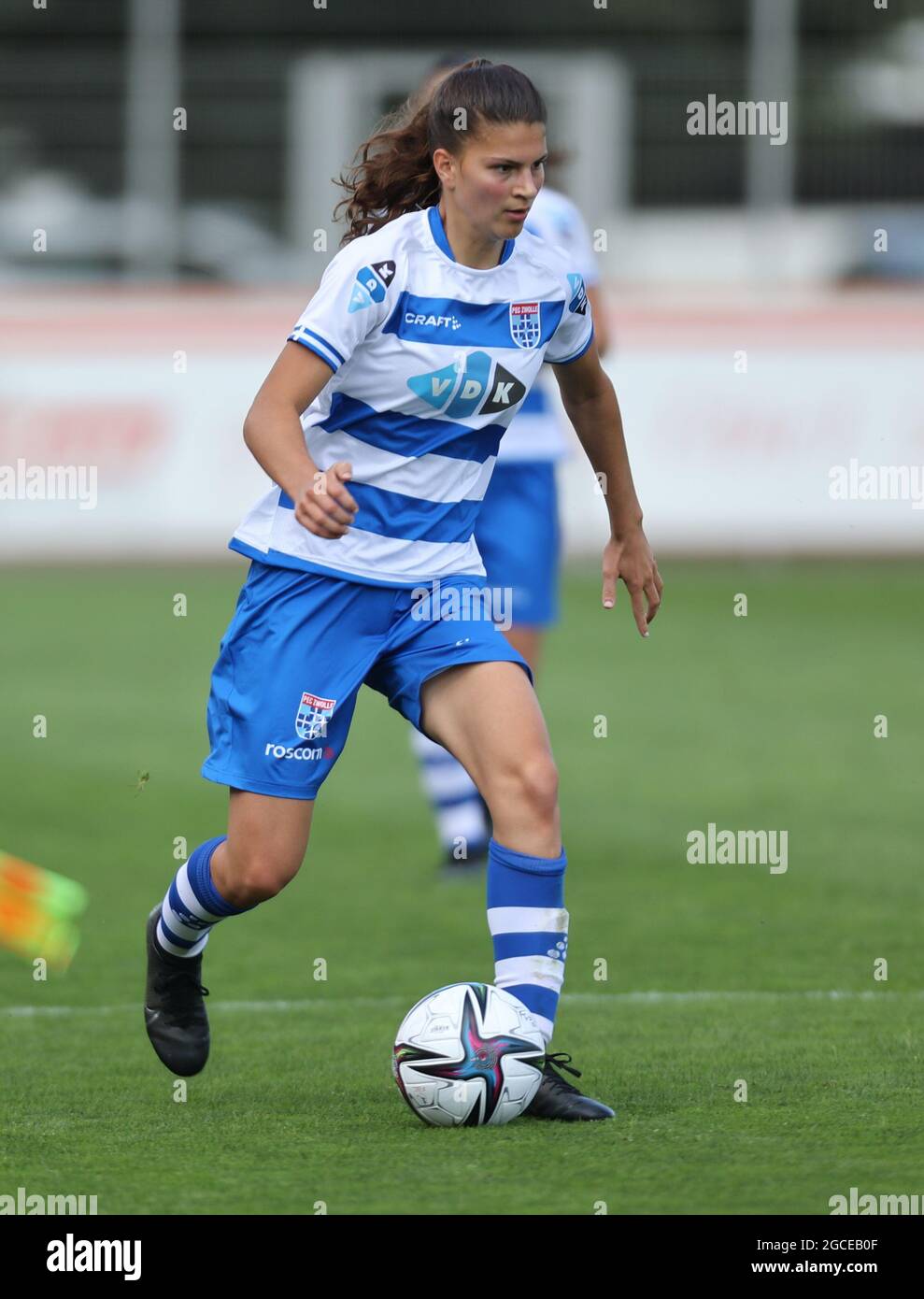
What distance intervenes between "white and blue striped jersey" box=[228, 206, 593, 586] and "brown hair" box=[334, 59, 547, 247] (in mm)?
146

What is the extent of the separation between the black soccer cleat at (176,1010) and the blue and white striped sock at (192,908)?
3 cm

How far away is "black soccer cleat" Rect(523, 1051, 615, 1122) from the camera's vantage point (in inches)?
192

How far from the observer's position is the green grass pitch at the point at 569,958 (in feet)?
14.7

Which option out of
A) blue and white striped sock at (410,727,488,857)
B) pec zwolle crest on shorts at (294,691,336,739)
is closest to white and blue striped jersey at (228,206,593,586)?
pec zwolle crest on shorts at (294,691,336,739)

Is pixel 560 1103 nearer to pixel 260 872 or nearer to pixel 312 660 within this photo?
pixel 260 872

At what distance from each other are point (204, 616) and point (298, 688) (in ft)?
38.5

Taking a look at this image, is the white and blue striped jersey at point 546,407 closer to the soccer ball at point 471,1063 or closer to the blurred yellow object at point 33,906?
the blurred yellow object at point 33,906

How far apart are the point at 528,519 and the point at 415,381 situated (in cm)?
290

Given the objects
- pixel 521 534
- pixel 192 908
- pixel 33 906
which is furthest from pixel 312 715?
pixel 521 534

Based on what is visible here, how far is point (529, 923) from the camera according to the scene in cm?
494

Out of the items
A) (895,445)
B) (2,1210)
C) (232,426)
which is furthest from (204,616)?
(2,1210)

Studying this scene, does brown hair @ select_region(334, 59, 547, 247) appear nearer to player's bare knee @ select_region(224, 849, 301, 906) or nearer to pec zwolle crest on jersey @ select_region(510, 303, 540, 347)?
pec zwolle crest on jersey @ select_region(510, 303, 540, 347)

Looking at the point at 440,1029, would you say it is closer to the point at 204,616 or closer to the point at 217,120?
the point at 204,616

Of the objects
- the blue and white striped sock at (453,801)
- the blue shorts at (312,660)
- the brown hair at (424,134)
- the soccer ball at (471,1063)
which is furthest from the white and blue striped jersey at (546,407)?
the soccer ball at (471,1063)
